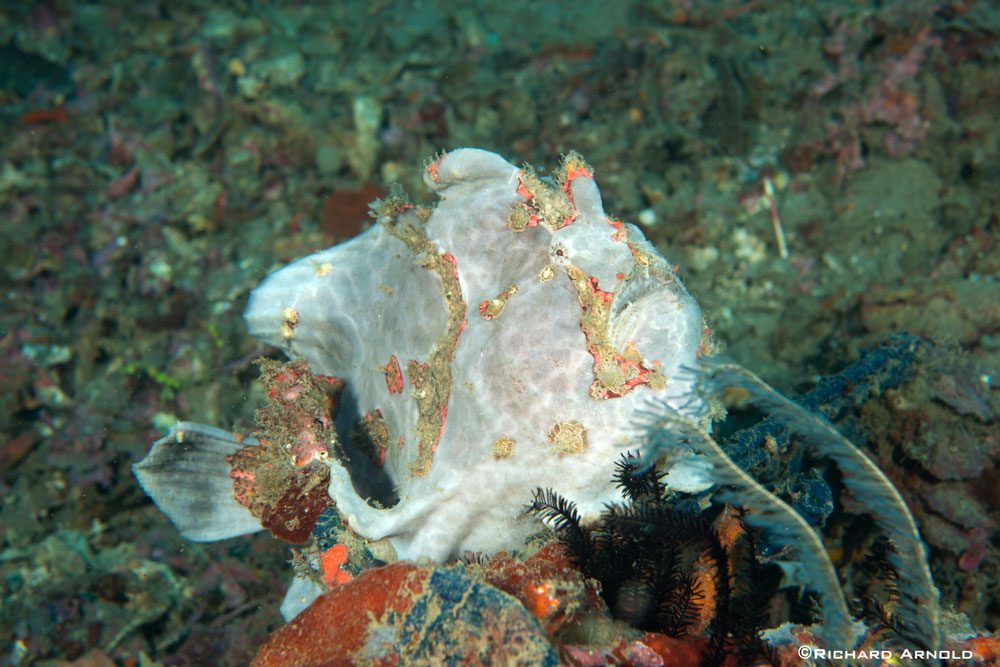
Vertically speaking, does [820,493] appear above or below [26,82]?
above

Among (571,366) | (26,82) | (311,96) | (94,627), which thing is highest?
(571,366)

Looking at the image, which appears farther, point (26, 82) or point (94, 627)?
point (26, 82)

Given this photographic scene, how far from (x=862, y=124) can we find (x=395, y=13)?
22.2 feet

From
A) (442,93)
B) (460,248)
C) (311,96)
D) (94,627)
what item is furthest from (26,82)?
(460,248)

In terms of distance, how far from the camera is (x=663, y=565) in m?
2.10

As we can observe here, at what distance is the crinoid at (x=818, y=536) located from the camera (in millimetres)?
1730

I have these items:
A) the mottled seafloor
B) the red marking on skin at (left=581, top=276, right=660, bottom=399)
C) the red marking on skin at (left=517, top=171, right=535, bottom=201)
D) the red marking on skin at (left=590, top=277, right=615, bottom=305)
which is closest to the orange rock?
the red marking on skin at (left=581, top=276, right=660, bottom=399)

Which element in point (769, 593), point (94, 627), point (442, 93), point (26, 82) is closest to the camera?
point (769, 593)

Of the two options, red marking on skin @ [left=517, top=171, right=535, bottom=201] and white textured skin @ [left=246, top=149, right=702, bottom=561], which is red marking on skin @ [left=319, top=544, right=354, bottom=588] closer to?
white textured skin @ [left=246, top=149, right=702, bottom=561]

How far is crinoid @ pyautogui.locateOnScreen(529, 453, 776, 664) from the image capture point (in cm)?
208

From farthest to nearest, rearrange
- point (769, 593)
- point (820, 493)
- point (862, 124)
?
point (862, 124)
point (820, 493)
point (769, 593)

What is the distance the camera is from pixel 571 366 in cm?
229

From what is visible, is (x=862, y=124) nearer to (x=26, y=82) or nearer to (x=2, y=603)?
(x=2, y=603)

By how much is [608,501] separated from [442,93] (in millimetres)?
5920
